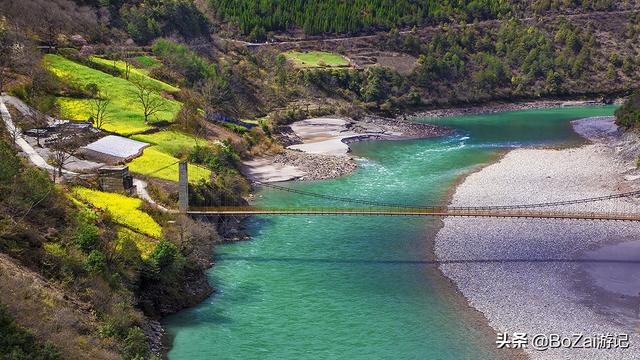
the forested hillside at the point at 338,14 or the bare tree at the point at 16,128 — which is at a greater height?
the forested hillside at the point at 338,14

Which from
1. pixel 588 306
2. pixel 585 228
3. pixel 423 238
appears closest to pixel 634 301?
pixel 588 306

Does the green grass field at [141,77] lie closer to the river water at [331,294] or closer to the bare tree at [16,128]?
the bare tree at [16,128]

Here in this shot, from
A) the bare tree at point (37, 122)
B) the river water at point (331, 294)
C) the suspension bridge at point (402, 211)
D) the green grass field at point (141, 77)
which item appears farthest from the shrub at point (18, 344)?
the green grass field at point (141, 77)

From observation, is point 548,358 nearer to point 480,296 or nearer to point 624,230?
point 480,296

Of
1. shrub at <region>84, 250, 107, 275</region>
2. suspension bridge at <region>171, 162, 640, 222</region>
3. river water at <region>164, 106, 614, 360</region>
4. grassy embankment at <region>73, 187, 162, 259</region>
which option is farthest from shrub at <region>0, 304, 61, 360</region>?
suspension bridge at <region>171, 162, 640, 222</region>

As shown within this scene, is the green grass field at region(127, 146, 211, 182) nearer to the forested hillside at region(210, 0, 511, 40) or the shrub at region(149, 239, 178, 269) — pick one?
the shrub at region(149, 239, 178, 269)

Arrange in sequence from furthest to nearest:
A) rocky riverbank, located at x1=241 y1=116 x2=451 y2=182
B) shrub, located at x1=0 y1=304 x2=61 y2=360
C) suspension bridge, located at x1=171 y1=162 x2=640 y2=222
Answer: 1. rocky riverbank, located at x1=241 y1=116 x2=451 y2=182
2. suspension bridge, located at x1=171 y1=162 x2=640 y2=222
3. shrub, located at x1=0 y1=304 x2=61 y2=360
